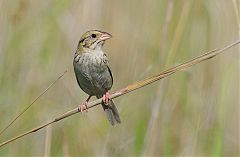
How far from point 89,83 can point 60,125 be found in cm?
35

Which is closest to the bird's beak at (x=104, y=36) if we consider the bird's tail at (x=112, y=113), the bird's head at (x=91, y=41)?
the bird's head at (x=91, y=41)

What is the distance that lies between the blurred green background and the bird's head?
0.67ft

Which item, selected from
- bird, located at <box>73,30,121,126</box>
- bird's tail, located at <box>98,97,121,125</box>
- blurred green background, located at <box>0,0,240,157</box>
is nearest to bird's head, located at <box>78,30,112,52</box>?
bird, located at <box>73,30,121,126</box>

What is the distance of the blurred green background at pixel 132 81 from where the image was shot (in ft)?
12.2

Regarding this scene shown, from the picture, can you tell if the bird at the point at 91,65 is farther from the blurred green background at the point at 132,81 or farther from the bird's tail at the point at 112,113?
the bird's tail at the point at 112,113

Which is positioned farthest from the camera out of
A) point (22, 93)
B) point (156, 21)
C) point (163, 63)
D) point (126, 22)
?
point (126, 22)

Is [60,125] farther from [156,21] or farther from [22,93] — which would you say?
[156,21]

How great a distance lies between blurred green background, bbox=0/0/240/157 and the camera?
12.2 ft

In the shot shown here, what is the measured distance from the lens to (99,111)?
181 inches

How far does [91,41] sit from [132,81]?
1.20 feet

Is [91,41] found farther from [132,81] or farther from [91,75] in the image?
[132,81]

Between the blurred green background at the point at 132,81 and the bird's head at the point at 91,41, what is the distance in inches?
8.0

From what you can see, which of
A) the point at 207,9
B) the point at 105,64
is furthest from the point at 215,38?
the point at 105,64

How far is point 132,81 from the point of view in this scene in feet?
13.5
